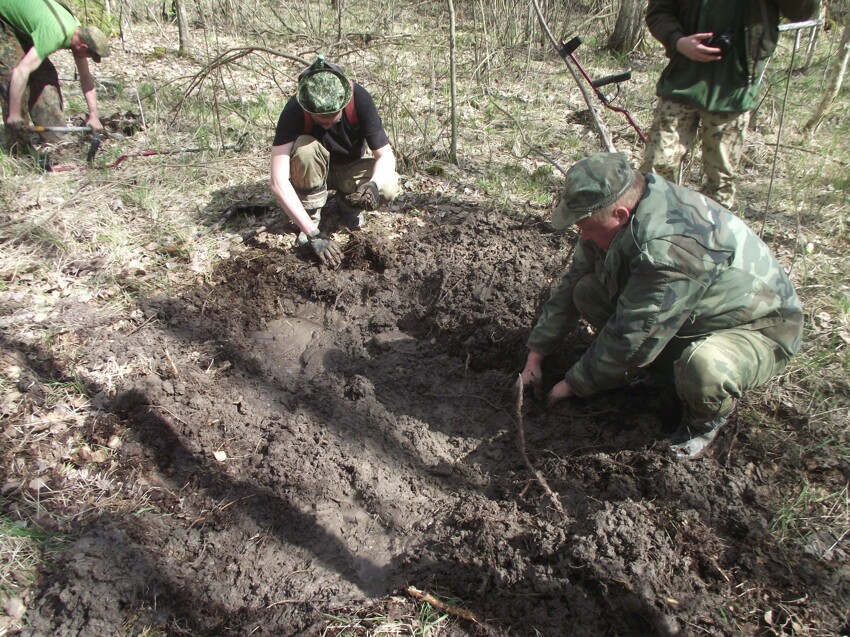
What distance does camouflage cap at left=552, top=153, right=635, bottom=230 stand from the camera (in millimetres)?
1886

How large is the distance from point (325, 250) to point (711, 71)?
242cm

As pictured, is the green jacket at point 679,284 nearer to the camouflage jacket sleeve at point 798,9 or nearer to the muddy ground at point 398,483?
the muddy ground at point 398,483

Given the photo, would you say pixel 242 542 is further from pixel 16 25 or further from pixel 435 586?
pixel 16 25

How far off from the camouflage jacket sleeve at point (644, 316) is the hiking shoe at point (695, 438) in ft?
1.24

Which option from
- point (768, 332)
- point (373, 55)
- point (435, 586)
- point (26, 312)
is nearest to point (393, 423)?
point (435, 586)

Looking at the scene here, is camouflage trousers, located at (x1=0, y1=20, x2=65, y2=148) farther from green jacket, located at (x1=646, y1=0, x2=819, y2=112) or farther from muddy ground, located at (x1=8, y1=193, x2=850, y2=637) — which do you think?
green jacket, located at (x1=646, y1=0, x2=819, y2=112)

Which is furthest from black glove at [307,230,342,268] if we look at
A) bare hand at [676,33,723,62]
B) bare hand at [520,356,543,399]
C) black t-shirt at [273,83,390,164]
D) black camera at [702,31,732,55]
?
black camera at [702,31,732,55]

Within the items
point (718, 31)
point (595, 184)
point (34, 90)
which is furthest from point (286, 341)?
point (34, 90)

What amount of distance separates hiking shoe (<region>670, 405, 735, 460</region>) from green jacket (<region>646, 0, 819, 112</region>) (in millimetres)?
1764

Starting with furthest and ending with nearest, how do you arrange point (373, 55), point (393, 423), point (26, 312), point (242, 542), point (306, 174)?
point (373, 55)
point (306, 174)
point (26, 312)
point (393, 423)
point (242, 542)

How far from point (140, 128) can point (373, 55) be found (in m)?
2.81

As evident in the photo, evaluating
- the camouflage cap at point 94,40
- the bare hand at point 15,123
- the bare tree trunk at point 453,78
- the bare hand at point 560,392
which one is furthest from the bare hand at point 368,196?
the bare hand at point 15,123

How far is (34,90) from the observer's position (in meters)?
4.73

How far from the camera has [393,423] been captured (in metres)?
2.57
